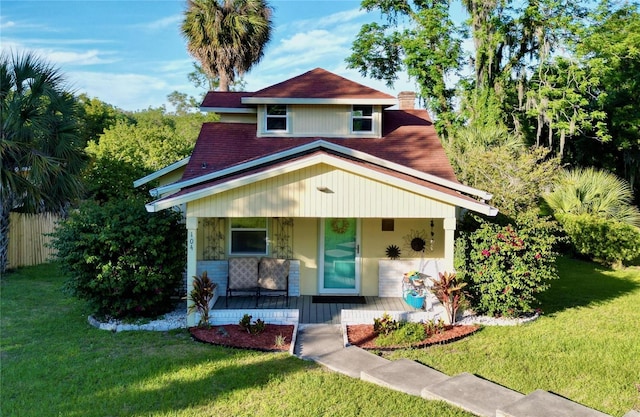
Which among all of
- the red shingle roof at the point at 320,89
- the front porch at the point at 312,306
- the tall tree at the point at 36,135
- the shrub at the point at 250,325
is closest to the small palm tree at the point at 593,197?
the red shingle roof at the point at 320,89

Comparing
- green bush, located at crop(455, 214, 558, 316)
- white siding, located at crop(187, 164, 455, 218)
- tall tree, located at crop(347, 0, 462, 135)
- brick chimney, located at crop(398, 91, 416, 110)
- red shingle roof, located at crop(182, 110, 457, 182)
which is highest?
tall tree, located at crop(347, 0, 462, 135)

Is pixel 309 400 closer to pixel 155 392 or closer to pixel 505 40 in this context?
pixel 155 392

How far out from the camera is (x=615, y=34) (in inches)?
898

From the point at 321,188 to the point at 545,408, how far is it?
5.32 metres

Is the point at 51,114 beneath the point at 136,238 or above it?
above

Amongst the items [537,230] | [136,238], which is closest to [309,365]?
[136,238]

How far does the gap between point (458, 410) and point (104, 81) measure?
20.4 metres

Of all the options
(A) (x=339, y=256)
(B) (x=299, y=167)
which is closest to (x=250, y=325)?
(B) (x=299, y=167)

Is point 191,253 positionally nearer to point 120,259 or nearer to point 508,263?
point 120,259

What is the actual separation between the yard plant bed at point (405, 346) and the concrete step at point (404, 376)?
85 centimetres

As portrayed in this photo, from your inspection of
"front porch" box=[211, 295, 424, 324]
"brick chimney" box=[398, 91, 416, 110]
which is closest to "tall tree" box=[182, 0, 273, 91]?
"brick chimney" box=[398, 91, 416, 110]

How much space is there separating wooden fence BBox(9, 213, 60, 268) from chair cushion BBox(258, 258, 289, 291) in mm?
7811

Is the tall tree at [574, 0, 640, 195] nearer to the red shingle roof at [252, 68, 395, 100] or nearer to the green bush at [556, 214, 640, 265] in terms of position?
the green bush at [556, 214, 640, 265]

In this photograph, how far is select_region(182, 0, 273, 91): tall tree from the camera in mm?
22656
